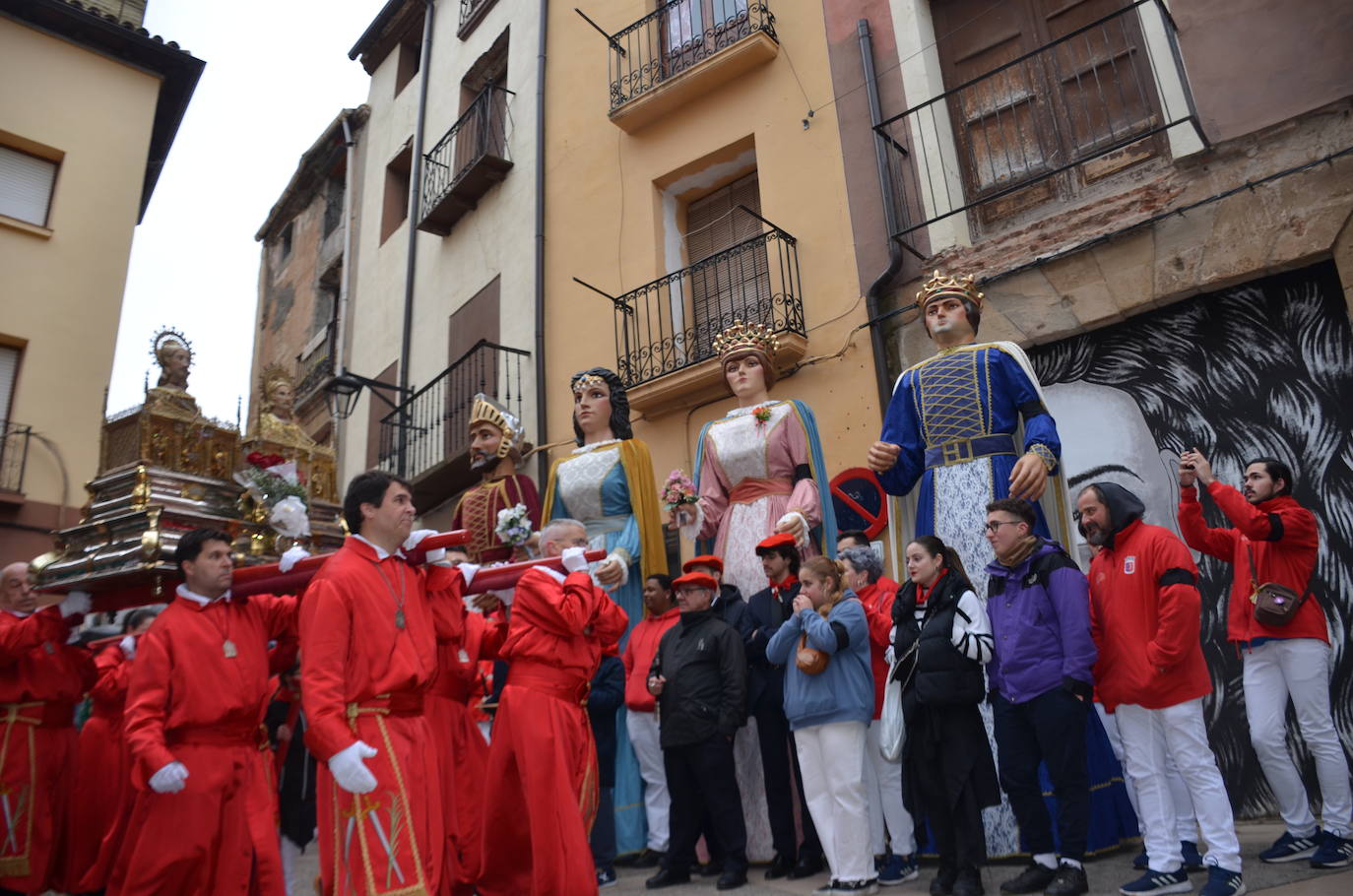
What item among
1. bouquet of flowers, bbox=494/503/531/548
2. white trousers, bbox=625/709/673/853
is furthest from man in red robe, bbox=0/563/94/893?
white trousers, bbox=625/709/673/853

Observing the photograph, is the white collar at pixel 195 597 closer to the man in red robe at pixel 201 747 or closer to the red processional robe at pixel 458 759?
the man in red robe at pixel 201 747

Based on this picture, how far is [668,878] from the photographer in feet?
16.2

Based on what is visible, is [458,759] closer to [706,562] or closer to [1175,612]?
[706,562]

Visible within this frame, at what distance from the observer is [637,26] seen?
11016 millimetres

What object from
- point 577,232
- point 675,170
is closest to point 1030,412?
point 675,170

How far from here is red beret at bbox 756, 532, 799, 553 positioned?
5086mm

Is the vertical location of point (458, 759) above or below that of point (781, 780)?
above

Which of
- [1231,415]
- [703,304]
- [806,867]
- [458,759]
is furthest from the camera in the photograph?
[703,304]

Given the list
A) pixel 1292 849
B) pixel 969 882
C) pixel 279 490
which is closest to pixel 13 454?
pixel 279 490

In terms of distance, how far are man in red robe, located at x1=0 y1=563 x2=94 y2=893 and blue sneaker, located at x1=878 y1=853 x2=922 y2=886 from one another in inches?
169

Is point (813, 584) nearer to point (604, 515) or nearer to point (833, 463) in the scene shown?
point (604, 515)

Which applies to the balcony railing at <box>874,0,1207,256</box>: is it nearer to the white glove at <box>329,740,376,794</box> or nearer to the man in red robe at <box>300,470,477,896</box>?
the man in red robe at <box>300,470,477,896</box>

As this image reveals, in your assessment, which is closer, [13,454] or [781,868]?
[781,868]

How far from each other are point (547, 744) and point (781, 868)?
1653 mm
